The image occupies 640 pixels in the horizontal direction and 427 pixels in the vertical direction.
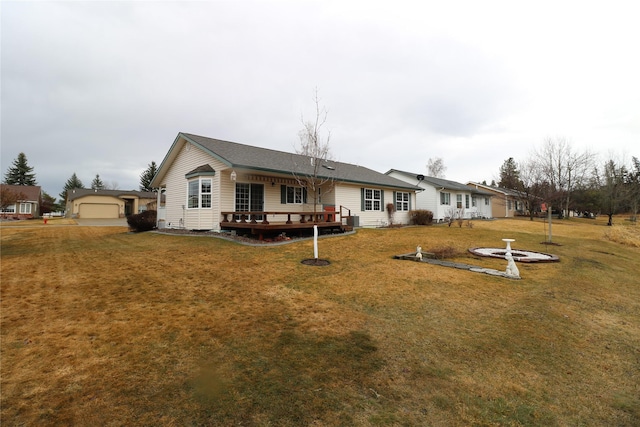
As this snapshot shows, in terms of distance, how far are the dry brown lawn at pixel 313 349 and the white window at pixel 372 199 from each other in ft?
42.7

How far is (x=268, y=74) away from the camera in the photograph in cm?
1508

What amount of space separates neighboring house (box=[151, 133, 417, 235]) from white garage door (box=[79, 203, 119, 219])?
28668mm

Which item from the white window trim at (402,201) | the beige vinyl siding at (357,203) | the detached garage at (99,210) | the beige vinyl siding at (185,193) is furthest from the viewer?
the detached garage at (99,210)

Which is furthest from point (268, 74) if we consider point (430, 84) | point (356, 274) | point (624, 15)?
point (624, 15)

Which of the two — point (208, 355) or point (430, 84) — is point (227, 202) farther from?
point (430, 84)

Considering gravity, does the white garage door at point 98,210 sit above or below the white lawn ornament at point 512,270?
above

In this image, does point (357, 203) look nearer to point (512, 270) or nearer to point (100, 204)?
point (512, 270)

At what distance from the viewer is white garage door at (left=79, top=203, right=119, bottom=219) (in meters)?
38.7

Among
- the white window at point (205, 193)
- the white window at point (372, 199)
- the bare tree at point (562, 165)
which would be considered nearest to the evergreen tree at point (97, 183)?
the white window at point (205, 193)

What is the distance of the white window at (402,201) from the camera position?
886 inches

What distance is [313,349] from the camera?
3270mm

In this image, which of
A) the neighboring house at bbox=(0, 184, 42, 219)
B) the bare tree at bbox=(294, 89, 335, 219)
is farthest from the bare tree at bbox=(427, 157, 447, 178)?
the neighboring house at bbox=(0, 184, 42, 219)

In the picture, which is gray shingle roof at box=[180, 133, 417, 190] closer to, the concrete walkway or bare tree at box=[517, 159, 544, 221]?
the concrete walkway

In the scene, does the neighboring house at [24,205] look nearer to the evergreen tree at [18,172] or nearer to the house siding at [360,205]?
the evergreen tree at [18,172]
